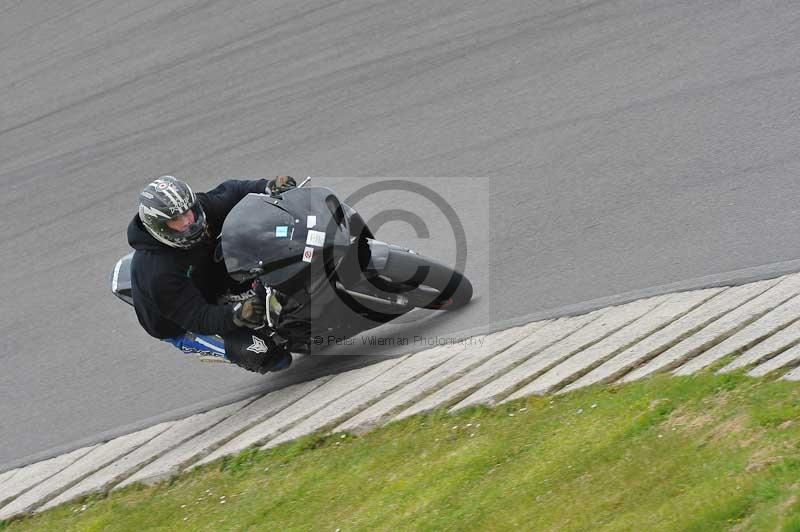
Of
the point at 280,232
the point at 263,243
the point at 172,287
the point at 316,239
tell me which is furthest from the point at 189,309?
the point at 316,239

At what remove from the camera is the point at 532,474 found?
17.3 ft

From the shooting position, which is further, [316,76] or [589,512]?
[316,76]

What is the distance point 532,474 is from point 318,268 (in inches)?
74.7

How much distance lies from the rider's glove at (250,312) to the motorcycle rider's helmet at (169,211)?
1.85ft

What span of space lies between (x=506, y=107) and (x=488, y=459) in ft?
15.4

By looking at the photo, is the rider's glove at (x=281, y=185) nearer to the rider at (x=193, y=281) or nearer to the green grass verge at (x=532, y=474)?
the rider at (x=193, y=281)

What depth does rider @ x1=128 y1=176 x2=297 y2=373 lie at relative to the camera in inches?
257

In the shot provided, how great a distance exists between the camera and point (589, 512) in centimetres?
479

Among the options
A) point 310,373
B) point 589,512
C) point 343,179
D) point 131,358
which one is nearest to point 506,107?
point 343,179

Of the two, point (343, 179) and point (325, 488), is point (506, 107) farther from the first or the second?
point (325, 488)

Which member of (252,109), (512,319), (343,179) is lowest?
(512,319)

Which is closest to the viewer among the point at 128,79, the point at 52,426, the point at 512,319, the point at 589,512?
the point at 589,512

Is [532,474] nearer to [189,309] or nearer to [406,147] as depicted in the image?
[189,309]

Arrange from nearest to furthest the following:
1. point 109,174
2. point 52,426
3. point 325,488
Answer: point 325,488 → point 52,426 → point 109,174
